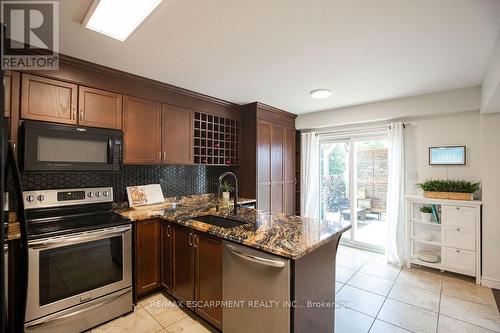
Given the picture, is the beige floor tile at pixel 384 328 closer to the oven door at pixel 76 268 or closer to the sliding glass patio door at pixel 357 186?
the sliding glass patio door at pixel 357 186

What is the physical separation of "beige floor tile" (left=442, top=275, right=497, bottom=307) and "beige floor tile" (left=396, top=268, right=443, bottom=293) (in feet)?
0.24

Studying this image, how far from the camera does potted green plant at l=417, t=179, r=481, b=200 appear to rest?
300 cm

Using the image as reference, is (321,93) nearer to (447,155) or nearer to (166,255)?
(447,155)

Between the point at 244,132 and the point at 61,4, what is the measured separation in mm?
2692

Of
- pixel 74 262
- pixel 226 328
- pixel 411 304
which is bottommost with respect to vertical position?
pixel 411 304

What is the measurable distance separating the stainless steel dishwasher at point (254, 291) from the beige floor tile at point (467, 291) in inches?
93.0

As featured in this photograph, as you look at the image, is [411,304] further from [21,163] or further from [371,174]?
[21,163]

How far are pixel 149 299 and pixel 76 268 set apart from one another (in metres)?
0.86

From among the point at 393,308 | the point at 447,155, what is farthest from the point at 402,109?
the point at 393,308

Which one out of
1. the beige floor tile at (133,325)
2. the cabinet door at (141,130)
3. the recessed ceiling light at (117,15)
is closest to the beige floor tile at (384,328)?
the beige floor tile at (133,325)

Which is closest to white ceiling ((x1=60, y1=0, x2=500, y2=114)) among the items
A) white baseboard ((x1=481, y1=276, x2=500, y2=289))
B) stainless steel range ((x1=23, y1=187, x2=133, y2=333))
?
stainless steel range ((x1=23, y1=187, x2=133, y2=333))

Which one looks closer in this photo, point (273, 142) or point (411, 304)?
point (411, 304)

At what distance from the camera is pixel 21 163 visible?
2.03 meters

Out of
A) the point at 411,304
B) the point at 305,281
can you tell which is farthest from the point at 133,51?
the point at 411,304
